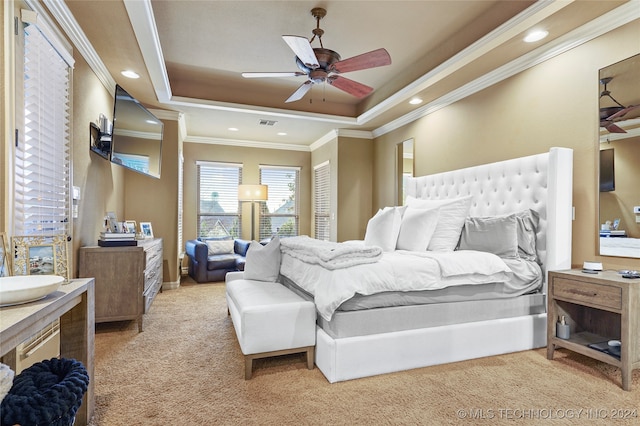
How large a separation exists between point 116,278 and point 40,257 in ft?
4.52

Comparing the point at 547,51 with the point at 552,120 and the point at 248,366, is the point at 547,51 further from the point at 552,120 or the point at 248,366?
the point at 248,366

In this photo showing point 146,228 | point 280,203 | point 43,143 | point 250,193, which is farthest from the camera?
→ point 280,203

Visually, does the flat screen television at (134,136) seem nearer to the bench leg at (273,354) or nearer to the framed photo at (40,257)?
the framed photo at (40,257)

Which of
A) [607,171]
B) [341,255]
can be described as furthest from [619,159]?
[341,255]

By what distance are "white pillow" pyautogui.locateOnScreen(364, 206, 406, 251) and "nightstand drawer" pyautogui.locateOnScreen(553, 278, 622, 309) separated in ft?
4.44

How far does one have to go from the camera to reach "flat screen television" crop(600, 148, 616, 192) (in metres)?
2.64

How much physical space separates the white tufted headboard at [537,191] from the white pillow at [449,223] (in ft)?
0.93

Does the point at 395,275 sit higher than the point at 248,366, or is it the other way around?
the point at 395,275

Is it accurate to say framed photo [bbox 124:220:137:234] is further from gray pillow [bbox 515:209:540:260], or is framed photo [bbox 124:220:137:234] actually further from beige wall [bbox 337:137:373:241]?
gray pillow [bbox 515:209:540:260]

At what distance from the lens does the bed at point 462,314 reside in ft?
7.26

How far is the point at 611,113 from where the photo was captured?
2.65m

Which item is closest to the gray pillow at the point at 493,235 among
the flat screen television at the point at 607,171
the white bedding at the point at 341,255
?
the flat screen television at the point at 607,171

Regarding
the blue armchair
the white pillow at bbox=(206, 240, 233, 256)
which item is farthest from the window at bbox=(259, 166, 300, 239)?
the blue armchair

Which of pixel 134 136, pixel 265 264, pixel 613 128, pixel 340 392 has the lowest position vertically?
pixel 340 392
